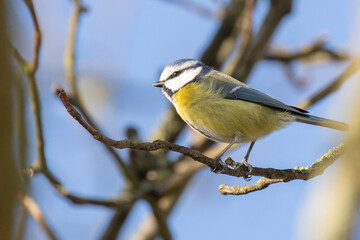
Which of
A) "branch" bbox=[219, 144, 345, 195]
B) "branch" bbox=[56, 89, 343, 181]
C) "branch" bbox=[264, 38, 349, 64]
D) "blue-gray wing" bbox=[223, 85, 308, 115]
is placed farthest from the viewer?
"branch" bbox=[264, 38, 349, 64]

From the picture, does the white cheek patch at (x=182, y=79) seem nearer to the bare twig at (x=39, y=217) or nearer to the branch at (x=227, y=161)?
the branch at (x=227, y=161)

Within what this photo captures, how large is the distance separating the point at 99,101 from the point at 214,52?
4.65ft

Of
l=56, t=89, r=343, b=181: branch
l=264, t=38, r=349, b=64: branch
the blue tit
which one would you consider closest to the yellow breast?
the blue tit

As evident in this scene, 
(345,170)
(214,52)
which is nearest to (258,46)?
(214,52)

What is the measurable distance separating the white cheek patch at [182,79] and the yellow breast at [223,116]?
169 mm

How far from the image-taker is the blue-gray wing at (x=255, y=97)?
2854mm

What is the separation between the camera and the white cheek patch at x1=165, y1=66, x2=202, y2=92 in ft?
10.3

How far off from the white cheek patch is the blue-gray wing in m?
0.32

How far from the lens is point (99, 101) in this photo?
480 centimetres

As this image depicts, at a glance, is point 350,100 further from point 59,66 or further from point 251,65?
point 59,66

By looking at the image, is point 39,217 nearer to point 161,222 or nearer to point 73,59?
point 161,222

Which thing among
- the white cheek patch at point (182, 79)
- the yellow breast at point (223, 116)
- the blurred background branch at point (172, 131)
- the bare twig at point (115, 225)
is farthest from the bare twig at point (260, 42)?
the bare twig at point (115, 225)

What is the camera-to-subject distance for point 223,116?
2.76 m

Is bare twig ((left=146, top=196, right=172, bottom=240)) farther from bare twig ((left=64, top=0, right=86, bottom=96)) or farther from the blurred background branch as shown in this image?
bare twig ((left=64, top=0, right=86, bottom=96))
